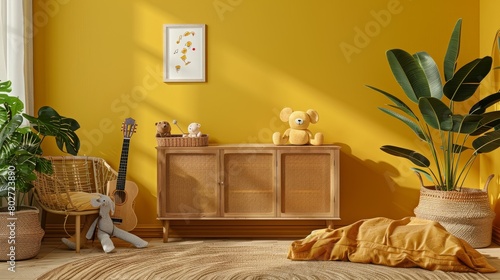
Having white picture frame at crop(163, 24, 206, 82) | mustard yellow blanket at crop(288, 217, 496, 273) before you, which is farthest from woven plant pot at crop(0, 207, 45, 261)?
mustard yellow blanket at crop(288, 217, 496, 273)

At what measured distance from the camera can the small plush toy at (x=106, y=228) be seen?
Answer: 4.62 m

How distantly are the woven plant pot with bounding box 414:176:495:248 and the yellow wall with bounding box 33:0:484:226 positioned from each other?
570mm

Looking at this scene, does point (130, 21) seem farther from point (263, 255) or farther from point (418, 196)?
point (418, 196)

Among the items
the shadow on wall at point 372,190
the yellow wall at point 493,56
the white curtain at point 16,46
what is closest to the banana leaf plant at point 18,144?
the white curtain at point 16,46

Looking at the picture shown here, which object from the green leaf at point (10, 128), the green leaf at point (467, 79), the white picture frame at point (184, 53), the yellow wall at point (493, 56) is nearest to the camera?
the green leaf at point (10, 128)

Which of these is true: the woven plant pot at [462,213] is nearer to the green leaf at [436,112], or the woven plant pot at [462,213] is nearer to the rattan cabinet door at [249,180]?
the green leaf at [436,112]

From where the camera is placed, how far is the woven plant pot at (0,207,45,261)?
418cm

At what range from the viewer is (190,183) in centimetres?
489

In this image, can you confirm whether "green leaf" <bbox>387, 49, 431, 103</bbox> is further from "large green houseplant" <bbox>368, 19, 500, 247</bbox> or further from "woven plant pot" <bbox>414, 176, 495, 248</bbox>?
"woven plant pot" <bbox>414, 176, 495, 248</bbox>

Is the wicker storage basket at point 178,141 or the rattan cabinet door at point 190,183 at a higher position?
the wicker storage basket at point 178,141

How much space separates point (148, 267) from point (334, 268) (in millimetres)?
1204

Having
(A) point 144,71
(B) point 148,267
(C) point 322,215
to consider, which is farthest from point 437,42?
(B) point 148,267

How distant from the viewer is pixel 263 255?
4.46 m

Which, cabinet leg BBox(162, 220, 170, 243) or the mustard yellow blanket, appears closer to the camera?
the mustard yellow blanket
